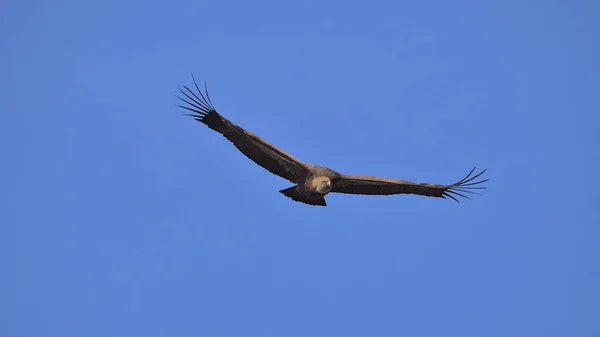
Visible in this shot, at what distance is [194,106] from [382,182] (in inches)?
187

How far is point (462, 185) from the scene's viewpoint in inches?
930

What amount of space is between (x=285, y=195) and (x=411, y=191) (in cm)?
307

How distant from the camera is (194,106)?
74.8ft

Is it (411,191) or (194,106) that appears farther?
(411,191)

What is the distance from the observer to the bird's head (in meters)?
23.1

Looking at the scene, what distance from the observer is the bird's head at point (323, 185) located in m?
23.1

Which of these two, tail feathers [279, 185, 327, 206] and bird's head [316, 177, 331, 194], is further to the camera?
tail feathers [279, 185, 327, 206]

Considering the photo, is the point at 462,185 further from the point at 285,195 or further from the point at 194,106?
the point at 194,106

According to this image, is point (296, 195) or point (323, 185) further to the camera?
point (296, 195)

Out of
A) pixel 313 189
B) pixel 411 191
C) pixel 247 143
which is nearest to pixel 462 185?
pixel 411 191

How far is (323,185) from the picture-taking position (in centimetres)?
2311

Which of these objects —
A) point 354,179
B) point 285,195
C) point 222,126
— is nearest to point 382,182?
point 354,179

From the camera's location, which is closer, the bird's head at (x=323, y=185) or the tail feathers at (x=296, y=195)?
the bird's head at (x=323, y=185)

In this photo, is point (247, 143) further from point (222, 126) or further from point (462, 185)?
point (462, 185)
